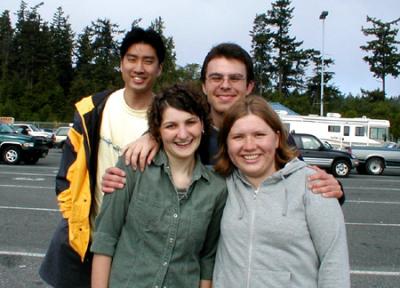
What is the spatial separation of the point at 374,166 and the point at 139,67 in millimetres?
20033

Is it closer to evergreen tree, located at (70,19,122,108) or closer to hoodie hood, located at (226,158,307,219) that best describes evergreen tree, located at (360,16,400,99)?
evergreen tree, located at (70,19,122,108)

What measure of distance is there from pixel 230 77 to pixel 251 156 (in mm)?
702

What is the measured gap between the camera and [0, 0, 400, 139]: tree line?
6381 cm

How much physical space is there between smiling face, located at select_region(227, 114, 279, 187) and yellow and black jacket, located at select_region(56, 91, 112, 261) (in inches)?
33.8

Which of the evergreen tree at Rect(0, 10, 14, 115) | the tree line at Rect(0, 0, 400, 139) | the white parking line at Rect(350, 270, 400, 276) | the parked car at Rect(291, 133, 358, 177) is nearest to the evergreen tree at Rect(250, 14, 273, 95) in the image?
the tree line at Rect(0, 0, 400, 139)

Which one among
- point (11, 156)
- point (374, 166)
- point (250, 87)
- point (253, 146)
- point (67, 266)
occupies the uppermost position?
point (250, 87)

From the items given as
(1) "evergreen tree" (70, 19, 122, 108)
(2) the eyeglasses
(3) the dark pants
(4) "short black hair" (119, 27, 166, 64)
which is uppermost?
(1) "evergreen tree" (70, 19, 122, 108)

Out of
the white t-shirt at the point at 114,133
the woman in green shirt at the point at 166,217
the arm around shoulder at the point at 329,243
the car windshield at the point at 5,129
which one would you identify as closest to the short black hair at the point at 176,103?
the woman in green shirt at the point at 166,217

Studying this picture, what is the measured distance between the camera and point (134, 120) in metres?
3.01

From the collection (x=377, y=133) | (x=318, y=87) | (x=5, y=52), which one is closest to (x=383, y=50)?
(x=318, y=87)

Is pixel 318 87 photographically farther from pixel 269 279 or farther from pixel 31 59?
pixel 269 279

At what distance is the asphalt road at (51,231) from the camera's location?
576 cm

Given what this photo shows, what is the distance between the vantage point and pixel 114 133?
295 cm

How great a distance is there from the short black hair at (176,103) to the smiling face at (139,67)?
18.8 inches
